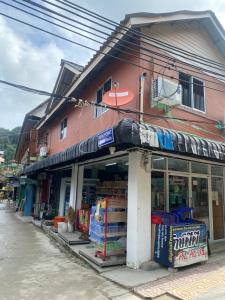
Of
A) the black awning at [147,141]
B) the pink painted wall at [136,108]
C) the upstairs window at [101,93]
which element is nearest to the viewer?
the black awning at [147,141]

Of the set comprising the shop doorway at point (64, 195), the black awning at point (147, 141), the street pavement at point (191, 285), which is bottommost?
the street pavement at point (191, 285)

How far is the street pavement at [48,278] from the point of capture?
16.1ft

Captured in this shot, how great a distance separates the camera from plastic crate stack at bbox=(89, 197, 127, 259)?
6.97 m

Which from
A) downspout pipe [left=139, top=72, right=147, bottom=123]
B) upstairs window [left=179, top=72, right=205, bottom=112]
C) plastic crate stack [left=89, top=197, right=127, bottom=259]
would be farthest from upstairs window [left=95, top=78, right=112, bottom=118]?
plastic crate stack [left=89, top=197, right=127, bottom=259]

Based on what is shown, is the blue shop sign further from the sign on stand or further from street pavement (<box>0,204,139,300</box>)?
street pavement (<box>0,204,139,300</box>)

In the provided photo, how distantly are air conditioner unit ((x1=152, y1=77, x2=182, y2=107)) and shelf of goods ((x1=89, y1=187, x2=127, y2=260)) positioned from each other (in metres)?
3.02

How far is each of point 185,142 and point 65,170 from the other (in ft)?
29.5

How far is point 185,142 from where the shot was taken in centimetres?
664

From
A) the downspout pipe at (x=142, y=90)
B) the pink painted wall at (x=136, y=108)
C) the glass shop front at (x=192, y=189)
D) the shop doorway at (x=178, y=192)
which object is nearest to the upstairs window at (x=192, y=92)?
the pink painted wall at (x=136, y=108)

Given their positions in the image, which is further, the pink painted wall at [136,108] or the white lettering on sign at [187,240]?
the pink painted wall at [136,108]

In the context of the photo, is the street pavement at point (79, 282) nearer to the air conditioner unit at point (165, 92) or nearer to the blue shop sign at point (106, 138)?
the blue shop sign at point (106, 138)

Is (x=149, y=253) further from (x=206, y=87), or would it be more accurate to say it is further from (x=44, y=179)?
(x=44, y=179)

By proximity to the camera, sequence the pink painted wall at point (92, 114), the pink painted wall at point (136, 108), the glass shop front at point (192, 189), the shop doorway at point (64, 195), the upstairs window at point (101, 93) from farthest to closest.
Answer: the shop doorway at point (64, 195) < the upstairs window at point (101, 93) < the glass shop front at point (192, 189) < the pink painted wall at point (92, 114) < the pink painted wall at point (136, 108)

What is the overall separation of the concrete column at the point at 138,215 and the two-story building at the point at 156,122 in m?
0.02
